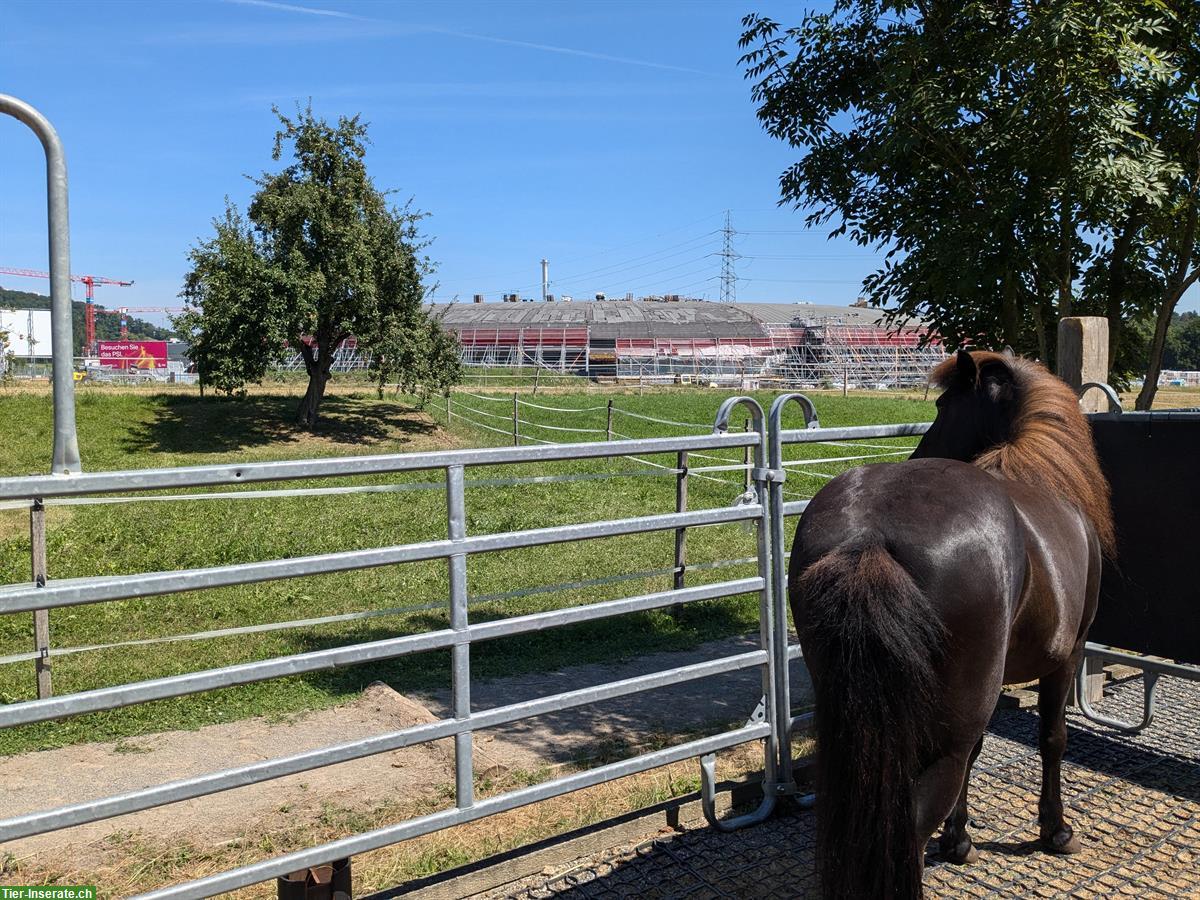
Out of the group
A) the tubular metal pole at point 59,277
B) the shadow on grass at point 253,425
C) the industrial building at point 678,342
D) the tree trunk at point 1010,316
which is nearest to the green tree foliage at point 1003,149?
the tree trunk at point 1010,316

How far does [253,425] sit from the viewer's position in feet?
76.3

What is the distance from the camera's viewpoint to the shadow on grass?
68.9ft

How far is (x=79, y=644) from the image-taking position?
6840mm

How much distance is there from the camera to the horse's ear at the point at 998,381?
375 centimetres

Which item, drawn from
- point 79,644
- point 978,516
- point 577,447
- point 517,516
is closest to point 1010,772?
point 978,516

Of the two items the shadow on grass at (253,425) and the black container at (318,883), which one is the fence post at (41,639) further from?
the shadow on grass at (253,425)

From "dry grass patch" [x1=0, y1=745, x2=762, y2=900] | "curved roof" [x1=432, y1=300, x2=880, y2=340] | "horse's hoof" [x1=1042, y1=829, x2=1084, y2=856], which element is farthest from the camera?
"curved roof" [x1=432, y1=300, x2=880, y2=340]

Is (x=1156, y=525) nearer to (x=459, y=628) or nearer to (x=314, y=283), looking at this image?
(x=459, y=628)

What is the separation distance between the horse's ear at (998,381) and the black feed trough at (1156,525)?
49.4 inches

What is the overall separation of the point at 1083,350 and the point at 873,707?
3.34m

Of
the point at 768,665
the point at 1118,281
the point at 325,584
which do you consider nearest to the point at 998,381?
the point at 768,665

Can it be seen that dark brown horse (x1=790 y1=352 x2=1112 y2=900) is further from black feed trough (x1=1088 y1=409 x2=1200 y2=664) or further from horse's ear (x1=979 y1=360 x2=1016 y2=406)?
black feed trough (x1=1088 y1=409 x2=1200 y2=664)

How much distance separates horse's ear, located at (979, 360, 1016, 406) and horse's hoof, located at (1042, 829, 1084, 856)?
1733 millimetres

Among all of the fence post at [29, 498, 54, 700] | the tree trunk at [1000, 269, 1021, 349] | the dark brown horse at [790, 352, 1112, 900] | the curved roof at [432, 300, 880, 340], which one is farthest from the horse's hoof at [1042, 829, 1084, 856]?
the curved roof at [432, 300, 880, 340]
